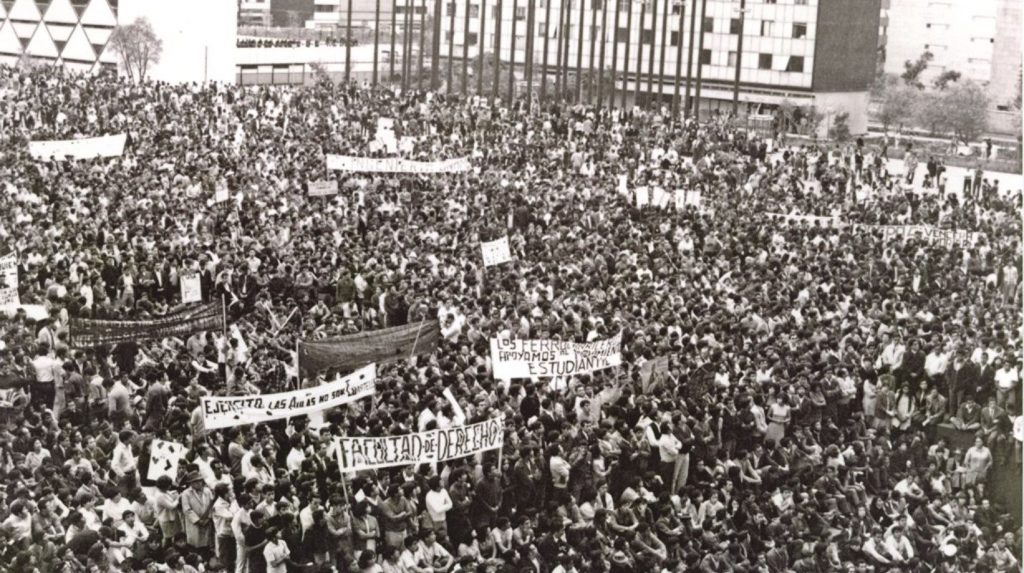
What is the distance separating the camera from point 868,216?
29.4m

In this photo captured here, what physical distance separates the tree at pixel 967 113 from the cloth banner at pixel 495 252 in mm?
46895

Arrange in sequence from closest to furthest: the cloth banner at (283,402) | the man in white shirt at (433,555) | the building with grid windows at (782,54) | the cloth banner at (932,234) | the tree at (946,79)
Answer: the man in white shirt at (433,555), the cloth banner at (283,402), the cloth banner at (932,234), the building with grid windows at (782,54), the tree at (946,79)

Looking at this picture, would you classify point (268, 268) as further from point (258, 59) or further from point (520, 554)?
point (258, 59)

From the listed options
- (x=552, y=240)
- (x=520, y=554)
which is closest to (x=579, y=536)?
(x=520, y=554)

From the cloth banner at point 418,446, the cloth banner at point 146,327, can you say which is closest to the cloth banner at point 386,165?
the cloth banner at point 146,327

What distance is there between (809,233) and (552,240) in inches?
206

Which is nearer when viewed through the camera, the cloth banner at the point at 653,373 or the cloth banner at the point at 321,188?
the cloth banner at the point at 653,373

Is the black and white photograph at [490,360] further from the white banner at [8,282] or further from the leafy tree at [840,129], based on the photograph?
the leafy tree at [840,129]

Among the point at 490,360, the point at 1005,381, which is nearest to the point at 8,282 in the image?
the point at 490,360

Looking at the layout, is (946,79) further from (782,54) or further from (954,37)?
(782,54)

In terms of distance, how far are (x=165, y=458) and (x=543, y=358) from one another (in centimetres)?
466

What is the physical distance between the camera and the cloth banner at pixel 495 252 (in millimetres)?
22125

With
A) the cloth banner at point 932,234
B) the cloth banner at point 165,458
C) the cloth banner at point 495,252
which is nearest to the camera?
the cloth banner at point 165,458

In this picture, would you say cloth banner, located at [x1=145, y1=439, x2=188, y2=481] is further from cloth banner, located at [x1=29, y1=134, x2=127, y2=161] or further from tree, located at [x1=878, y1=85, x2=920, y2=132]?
tree, located at [x1=878, y1=85, x2=920, y2=132]
